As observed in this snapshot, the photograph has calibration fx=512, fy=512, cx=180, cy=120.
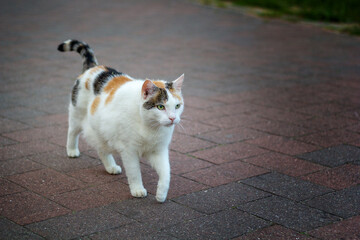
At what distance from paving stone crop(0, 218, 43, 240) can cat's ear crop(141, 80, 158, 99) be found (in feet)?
3.93

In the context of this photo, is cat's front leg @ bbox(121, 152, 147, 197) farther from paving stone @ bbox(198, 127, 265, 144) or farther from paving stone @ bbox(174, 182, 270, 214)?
paving stone @ bbox(198, 127, 265, 144)

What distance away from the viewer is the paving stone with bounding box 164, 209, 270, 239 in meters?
3.31

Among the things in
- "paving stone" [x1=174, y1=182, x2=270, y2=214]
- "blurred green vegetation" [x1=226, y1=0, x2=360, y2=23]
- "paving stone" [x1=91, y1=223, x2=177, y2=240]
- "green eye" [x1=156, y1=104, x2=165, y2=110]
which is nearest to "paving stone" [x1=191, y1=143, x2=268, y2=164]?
"paving stone" [x1=174, y1=182, x2=270, y2=214]

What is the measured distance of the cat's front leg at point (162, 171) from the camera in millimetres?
3721

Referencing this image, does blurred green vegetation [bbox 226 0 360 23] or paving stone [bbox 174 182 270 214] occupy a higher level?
blurred green vegetation [bbox 226 0 360 23]

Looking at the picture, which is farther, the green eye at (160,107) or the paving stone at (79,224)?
the green eye at (160,107)

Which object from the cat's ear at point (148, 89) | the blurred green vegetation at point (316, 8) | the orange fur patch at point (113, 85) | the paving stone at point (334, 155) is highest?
the blurred green vegetation at point (316, 8)

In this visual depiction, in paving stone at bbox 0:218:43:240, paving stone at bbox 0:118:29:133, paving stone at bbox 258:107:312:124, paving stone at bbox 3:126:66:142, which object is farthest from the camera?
paving stone at bbox 258:107:312:124

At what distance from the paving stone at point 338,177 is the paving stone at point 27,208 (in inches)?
81.4

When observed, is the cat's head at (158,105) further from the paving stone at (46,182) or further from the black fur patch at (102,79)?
the paving stone at (46,182)

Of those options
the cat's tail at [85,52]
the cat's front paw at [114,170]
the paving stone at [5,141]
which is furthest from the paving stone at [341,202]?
the paving stone at [5,141]

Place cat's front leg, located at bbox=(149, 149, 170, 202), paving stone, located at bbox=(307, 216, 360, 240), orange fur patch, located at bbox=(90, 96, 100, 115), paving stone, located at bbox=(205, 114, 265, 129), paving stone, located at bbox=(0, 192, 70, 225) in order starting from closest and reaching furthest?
paving stone, located at bbox=(307, 216, 360, 240) → paving stone, located at bbox=(0, 192, 70, 225) → cat's front leg, located at bbox=(149, 149, 170, 202) → orange fur patch, located at bbox=(90, 96, 100, 115) → paving stone, located at bbox=(205, 114, 265, 129)

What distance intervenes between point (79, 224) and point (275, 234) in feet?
4.25

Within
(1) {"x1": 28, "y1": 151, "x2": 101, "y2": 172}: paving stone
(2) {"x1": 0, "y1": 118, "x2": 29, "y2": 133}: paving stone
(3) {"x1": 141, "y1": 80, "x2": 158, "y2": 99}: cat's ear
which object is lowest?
(2) {"x1": 0, "y1": 118, "x2": 29, "y2": 133}: paving stone
